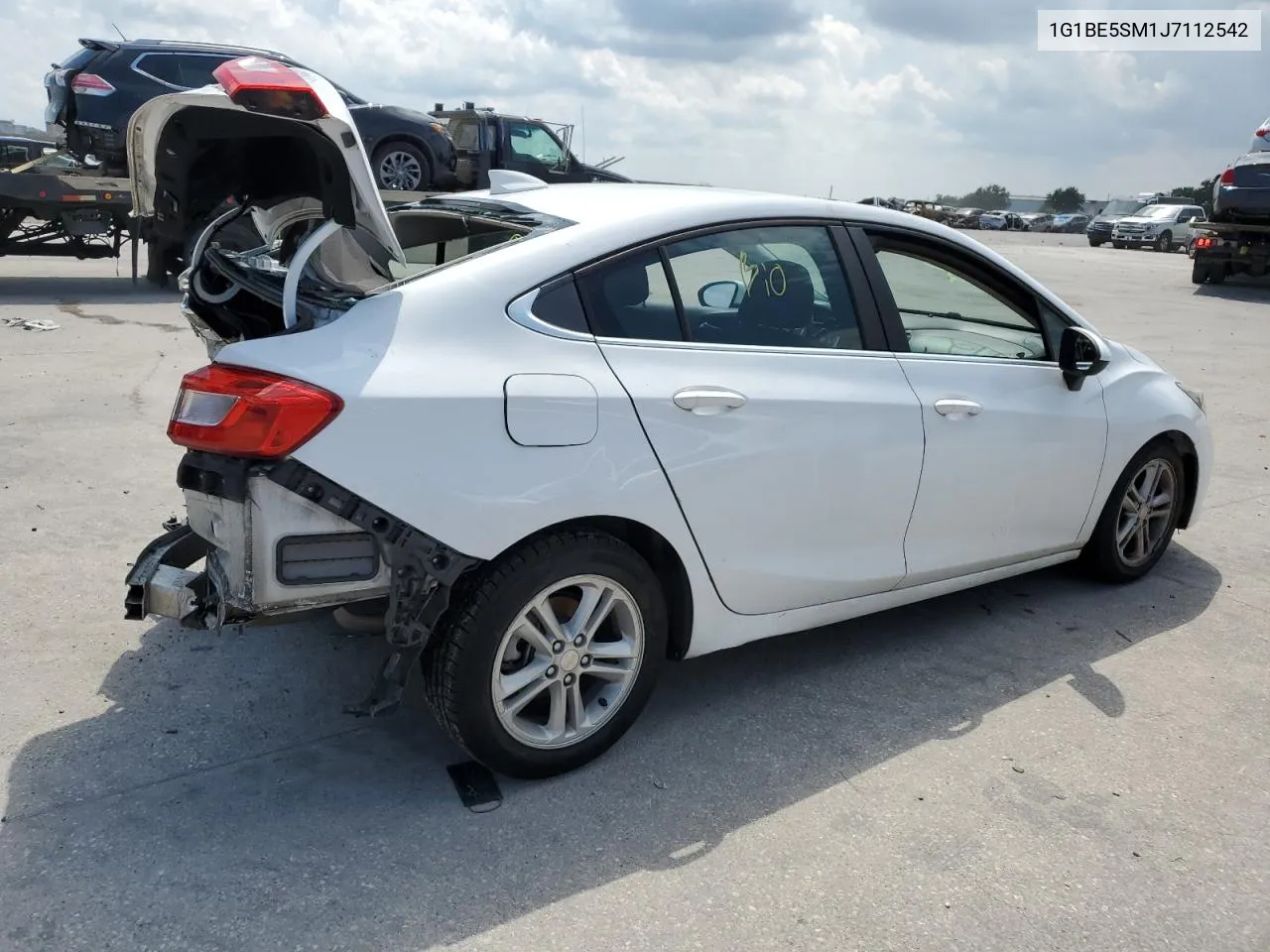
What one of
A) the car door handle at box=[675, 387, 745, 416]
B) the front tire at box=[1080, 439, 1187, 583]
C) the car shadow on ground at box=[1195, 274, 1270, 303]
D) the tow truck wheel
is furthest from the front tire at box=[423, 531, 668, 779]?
the car shadow on ground at box=[1195, 274, 1270, 303]

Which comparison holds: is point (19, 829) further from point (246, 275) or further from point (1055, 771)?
point (1055, 771)

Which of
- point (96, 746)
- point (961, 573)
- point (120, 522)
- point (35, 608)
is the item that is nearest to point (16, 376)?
point (120, 522)

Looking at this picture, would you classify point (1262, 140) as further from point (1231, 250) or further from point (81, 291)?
point (81, 291)

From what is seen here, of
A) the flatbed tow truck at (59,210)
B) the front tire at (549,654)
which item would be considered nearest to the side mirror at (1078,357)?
the front tire at (549,654)

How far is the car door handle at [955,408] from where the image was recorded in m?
3.65

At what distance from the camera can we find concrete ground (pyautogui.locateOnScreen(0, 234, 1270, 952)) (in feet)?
8.29

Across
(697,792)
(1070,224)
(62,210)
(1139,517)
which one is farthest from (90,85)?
(1070,224)

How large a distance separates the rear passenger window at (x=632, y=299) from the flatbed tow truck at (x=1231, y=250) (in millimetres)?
18386

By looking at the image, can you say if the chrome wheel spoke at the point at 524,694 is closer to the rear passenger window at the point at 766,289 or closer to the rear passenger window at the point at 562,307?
the rear passenger window at the point at 562,307

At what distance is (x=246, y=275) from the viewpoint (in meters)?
3.07

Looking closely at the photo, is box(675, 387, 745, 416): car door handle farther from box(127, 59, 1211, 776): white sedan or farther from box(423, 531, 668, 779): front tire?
box(423, 531, 668, 779): front tire

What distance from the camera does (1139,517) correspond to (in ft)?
15.5

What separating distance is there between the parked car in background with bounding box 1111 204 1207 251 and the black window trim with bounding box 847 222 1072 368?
33939 millimetres

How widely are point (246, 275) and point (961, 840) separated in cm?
253
